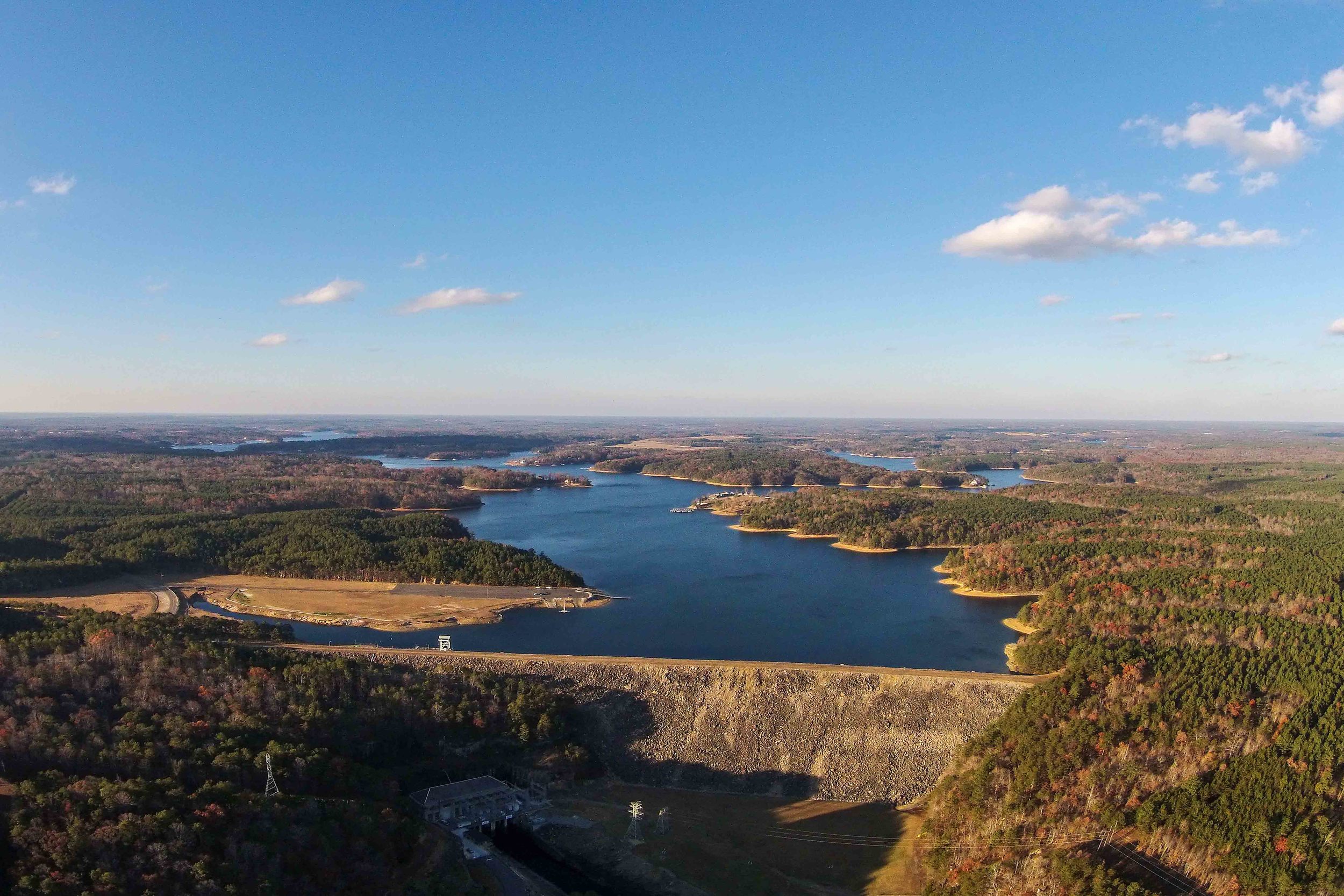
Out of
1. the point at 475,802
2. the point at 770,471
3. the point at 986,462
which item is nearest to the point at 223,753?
the point at 475,802

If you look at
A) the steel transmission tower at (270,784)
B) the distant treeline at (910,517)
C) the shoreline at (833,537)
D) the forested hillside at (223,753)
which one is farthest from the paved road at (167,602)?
the distant treeline at (910,517)

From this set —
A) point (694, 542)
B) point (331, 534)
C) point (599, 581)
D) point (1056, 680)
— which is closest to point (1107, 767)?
point (1056, 680)

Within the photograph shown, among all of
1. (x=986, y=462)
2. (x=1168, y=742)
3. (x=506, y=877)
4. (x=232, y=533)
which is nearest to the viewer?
(x=506, y=877)

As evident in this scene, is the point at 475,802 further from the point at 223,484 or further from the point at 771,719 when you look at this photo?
the point at 223,484

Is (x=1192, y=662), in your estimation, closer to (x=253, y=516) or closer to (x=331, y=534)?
(x=331, y=534)

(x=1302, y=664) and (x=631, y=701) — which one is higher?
(x=1302, y=664)

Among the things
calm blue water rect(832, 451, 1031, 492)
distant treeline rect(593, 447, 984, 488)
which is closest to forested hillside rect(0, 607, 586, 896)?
calm blue water rect(832, 451, 1031, 492)

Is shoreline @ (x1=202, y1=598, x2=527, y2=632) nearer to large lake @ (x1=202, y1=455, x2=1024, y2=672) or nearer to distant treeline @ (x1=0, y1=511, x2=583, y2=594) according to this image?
large lake @ (x1=202, y1=455, x2=1024, y2=672)
